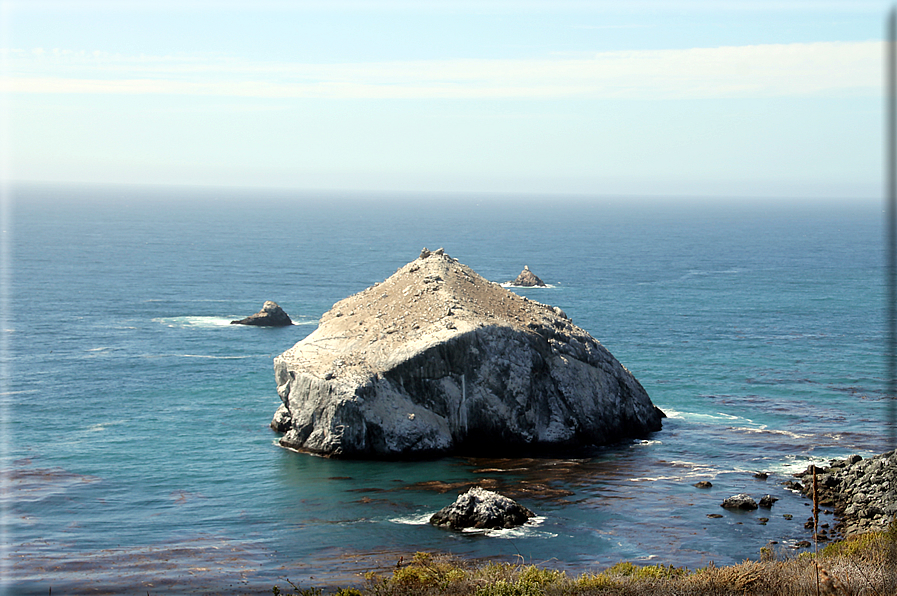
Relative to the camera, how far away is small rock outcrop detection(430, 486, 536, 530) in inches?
1641

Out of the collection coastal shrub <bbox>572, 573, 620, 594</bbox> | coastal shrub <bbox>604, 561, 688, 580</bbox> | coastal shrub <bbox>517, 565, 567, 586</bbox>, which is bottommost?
coastal shrub <bbox>604, 561, 688, 580</bbox>

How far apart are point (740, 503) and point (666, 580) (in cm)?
1598

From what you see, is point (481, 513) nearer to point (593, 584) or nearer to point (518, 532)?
point (518, 532)

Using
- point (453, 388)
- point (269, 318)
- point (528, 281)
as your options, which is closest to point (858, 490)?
point (453, 388)

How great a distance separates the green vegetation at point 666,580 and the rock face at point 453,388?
20.0m

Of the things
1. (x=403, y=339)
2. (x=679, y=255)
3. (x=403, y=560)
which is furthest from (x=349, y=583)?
(x=679, y=255)

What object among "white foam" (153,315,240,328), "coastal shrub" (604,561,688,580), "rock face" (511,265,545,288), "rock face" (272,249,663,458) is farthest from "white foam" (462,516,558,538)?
"rock face" (511,265,545,288)

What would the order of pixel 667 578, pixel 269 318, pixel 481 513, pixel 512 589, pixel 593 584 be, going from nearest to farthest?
pixel 512 589 → pixel 593 584 → pixel 667 578 → pixel 481 513 → pixel 269 318

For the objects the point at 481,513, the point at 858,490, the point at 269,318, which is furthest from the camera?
the point at 269,318

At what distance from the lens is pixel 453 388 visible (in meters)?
53.6

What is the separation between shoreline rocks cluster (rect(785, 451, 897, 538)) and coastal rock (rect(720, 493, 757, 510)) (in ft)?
11.6

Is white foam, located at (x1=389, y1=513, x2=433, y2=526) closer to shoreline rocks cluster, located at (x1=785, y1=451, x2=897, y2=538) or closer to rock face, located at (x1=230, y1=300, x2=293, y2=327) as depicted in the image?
shoreline rocks cluster, located at (x1=785, y1=451, x2=897, y2=538)

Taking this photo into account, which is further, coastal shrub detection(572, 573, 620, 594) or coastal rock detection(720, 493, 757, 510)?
coastal rock detection(720, 493, 757, 510)

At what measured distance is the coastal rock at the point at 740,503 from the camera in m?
44.5
